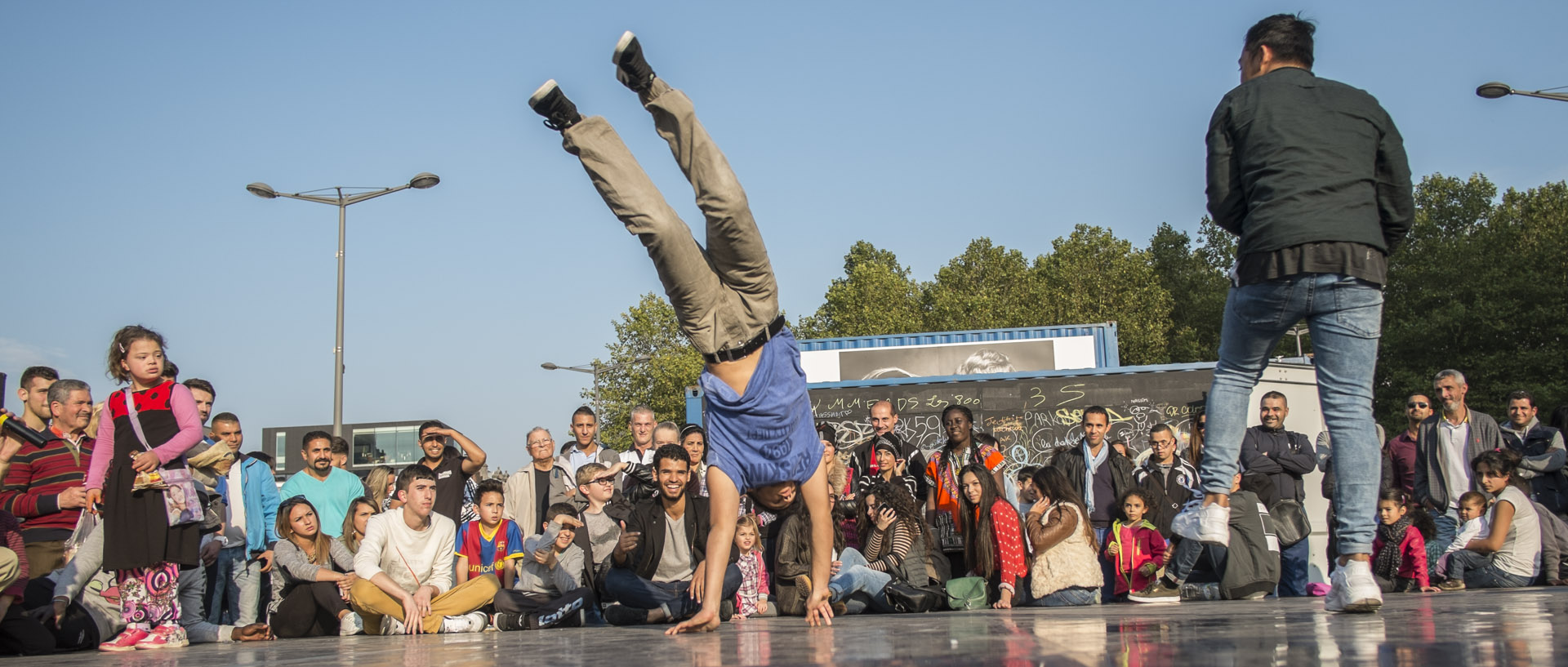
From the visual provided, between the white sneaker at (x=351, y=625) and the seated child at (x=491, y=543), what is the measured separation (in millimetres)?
1075

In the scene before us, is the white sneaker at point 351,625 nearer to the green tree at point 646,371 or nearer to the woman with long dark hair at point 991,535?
the woman with long dark hair at point 991,535

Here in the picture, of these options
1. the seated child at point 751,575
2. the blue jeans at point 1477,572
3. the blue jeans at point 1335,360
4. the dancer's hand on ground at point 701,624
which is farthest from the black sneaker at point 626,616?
the blue jeans at point 1477,572

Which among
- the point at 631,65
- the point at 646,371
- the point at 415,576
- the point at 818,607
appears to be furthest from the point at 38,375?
the point at 646,371

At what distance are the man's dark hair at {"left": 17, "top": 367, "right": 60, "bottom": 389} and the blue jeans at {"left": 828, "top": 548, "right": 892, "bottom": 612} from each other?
5.48 metres

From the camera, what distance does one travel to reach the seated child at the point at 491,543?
29.6 feet

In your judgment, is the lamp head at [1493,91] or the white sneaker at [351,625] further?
the lamp head at [1493,91]

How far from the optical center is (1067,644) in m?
3.32

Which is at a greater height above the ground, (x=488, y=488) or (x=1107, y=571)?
(x=488, y=488)

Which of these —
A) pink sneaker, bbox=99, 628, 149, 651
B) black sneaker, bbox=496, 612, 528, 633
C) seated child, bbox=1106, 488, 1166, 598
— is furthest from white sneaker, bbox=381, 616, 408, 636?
seated child, bbox=1106, 488, 1166, 598

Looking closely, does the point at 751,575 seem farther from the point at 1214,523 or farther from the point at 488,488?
the point at 1214,523

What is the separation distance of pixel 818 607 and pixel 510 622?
3436 millimetres

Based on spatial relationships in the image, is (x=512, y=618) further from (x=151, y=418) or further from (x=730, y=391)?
(x=730, y=391)

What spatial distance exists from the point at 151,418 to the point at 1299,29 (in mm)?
5882

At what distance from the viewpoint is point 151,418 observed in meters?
6.10
